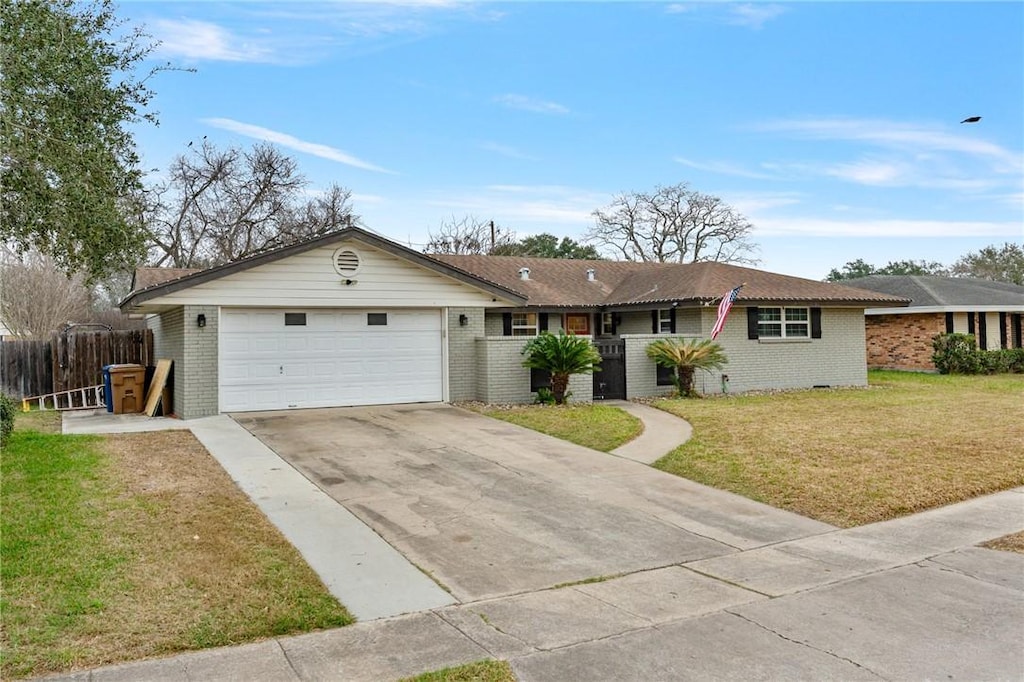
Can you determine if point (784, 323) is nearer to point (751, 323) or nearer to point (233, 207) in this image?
point (751, 323)

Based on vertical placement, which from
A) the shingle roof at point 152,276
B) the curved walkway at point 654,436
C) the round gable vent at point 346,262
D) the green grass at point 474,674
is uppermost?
the shingle roof at point 152,276

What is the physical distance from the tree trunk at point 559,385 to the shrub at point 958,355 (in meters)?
16.4

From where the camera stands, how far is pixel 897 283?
2845 cm

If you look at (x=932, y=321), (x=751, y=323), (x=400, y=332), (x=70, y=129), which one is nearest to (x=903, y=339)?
(x=932, y=321)

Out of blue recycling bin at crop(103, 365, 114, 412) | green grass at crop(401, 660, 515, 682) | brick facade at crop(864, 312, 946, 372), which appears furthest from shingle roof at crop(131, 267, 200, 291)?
brick facade at crop(864, 312, 946, 372)

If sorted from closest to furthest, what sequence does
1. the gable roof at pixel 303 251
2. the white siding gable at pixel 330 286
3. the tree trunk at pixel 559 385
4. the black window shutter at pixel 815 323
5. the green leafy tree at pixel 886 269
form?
1. the gable roof at pixel 303 251
2. the white siding gable at pixel 330 286
3. the tree trunk at pixel 559 385
4. the black window shutter at pixel 815 323
5. the green leafy tree at pixel 886 269

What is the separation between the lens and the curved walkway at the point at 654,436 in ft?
33.3

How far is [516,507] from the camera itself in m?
7.29

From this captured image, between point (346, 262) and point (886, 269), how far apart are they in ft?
188

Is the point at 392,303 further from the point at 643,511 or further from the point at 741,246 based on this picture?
the point at 741,246

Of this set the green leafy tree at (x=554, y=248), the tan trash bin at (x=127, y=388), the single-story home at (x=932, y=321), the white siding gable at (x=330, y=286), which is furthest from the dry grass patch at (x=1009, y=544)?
the green leafy tree at (x=554, y=248)

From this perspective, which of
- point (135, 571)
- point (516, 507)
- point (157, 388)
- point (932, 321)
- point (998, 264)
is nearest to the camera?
point (135, 571)

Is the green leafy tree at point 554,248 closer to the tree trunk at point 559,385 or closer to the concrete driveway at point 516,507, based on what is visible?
the tree trunk at point 559,385

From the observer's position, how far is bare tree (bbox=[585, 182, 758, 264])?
155 ft
